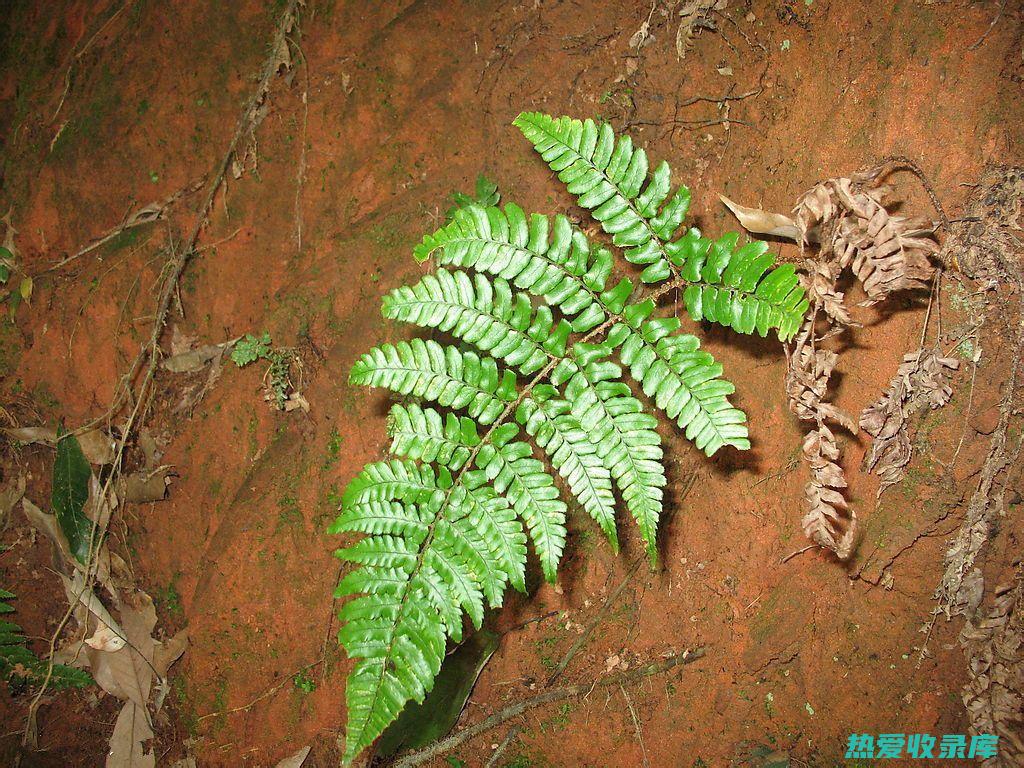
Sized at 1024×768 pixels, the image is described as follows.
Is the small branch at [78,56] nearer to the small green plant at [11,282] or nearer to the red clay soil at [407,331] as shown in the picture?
the red clay soil at [407,331]

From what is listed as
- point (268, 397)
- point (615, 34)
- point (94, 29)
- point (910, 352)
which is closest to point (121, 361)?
point (268, 397)

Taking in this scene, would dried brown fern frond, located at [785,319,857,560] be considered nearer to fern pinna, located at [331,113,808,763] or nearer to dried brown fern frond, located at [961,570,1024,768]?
fern pinna, located at [331,113,808,763]

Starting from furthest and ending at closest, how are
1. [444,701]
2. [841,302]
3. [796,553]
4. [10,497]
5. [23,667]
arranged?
1. [10,497]
2. [23,667]
3. [444,701]
4. [796,553]
5. [841,302]

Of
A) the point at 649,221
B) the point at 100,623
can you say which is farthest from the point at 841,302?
the point at 100,623

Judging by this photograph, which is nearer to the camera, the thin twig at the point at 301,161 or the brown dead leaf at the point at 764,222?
the brown dead leaf at the point at 764,222

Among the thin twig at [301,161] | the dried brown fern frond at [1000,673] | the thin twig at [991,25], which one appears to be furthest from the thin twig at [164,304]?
the dried brown fern frond at [1000,673]

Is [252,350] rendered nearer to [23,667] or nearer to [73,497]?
[73,497]

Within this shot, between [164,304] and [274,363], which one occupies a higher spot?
[164,304]
